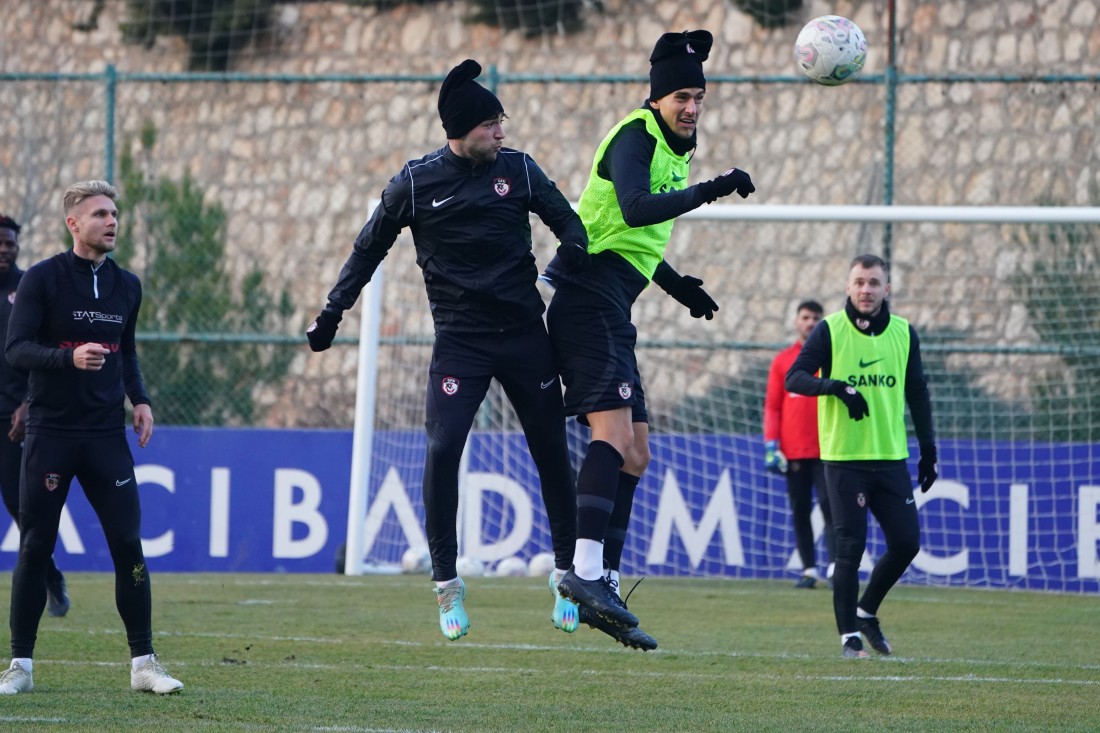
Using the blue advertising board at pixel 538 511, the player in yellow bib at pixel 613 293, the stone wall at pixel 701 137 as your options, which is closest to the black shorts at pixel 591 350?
the player in yellow bib at pixel 613 293

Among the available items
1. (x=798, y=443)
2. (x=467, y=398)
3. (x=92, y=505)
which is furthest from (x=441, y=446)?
(x=798, y=443)

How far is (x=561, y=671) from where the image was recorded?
8.45m

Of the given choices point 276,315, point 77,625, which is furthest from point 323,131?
point 77,625

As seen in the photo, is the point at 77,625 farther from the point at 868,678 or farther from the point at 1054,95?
the point at 1054,95

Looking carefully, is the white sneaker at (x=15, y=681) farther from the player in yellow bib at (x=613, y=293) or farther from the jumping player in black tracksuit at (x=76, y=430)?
the player in yellow bib at (x=613, y=293)

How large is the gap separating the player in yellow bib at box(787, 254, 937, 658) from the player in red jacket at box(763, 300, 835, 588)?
3.95 meters

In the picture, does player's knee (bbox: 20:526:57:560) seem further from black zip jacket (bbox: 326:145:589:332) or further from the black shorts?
the black shorts

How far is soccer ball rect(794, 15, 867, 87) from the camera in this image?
309 inches

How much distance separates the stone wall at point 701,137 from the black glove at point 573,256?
27.2 ft

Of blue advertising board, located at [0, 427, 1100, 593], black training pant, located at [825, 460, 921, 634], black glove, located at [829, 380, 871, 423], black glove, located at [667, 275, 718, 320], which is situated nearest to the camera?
black glove, located at [667, 275, 718, 320]

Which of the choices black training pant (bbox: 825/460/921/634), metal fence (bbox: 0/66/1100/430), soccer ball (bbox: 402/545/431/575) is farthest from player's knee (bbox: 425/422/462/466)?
metal fence (bbox: 0/66/1100/430)

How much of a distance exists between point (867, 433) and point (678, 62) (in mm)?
2851

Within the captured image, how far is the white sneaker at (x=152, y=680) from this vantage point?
24.3ft

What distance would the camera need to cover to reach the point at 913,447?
14148mm
